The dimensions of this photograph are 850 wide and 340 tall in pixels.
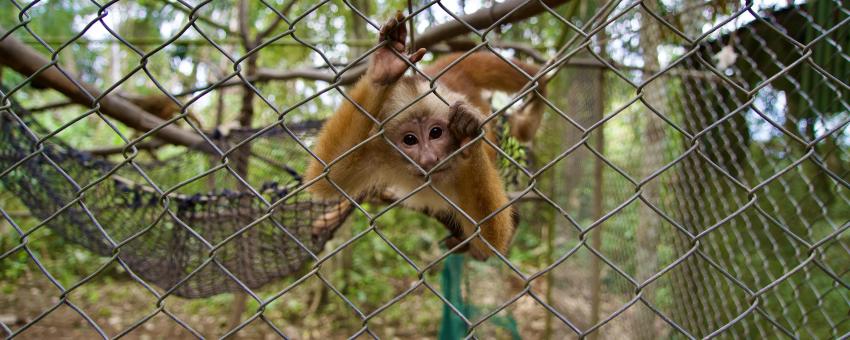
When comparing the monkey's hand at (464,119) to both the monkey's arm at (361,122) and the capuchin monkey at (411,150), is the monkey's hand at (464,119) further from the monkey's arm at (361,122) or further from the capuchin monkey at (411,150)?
the monkey's arm at (361,122)

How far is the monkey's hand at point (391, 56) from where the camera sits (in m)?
1.47

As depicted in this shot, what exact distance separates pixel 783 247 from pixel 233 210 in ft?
11.2

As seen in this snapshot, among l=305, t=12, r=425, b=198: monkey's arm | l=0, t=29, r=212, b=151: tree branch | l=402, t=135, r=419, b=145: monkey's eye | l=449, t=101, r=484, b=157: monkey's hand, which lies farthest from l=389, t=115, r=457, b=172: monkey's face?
l=0, t=29, r=212, b=151: tree branch

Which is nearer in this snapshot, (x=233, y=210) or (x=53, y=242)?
(x=233, y=210)

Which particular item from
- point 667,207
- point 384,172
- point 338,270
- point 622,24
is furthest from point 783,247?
point 338,270

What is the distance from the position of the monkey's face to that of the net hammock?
2.38 feet

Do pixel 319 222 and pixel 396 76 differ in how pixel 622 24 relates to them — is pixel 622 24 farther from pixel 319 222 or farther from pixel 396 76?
pixel 396 76

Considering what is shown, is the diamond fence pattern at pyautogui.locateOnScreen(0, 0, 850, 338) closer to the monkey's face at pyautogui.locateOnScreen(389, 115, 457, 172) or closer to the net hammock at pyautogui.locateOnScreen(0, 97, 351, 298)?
the net hammock at pyautogui.locateOnScreen(0, 97, 351, 298)

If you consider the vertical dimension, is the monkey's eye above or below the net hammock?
below

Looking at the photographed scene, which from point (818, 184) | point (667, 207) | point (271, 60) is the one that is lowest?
point (818, 184)

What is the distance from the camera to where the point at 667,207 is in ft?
13.7

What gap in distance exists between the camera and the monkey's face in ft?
7.15

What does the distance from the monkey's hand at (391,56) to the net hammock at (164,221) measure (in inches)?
50.8

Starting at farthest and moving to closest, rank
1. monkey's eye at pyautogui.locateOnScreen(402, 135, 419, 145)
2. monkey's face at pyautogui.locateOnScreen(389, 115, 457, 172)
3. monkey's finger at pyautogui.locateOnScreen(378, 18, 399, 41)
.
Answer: monkey's eye at pyautogui.locateOnScreen(402, 135, 419, 145), monkey's face at pyautogui.locateOnScreen(389, 115, 457, 172), monkey's finger at pyautogui.locateOnScreen(378, 18, 399, 41)
